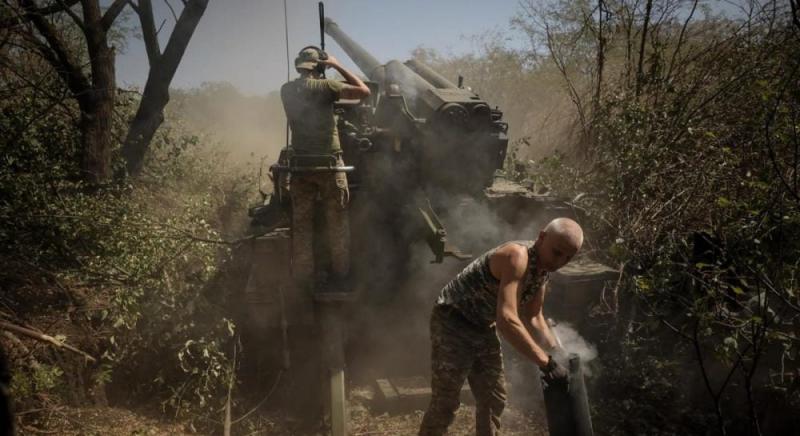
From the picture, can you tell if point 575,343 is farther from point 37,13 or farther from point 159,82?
point 159,82

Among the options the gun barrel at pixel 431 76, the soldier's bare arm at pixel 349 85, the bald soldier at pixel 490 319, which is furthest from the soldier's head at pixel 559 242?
the gun barrel at pixel 431 76

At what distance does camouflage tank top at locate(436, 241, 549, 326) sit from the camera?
3641mm

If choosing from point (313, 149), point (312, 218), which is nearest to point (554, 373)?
point (312, 218)

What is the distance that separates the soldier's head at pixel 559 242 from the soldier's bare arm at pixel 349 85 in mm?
3099

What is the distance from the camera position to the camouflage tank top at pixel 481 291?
3641 millimetres

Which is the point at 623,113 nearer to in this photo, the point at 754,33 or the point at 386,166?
the point at 754,33

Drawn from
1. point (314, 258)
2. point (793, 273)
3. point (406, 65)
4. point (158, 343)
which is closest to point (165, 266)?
point (158, 343)

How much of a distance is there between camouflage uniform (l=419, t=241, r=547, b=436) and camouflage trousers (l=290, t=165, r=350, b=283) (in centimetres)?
216

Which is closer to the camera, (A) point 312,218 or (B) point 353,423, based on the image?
(B) point 353,423

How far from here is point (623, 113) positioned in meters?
7.11

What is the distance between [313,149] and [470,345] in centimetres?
288

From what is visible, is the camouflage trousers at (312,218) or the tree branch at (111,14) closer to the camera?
the camouflage trousers at (312,218)

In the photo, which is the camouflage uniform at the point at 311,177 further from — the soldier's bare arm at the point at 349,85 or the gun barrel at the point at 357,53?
the gun barrel at the point at 357,53

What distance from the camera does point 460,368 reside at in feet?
12.7
